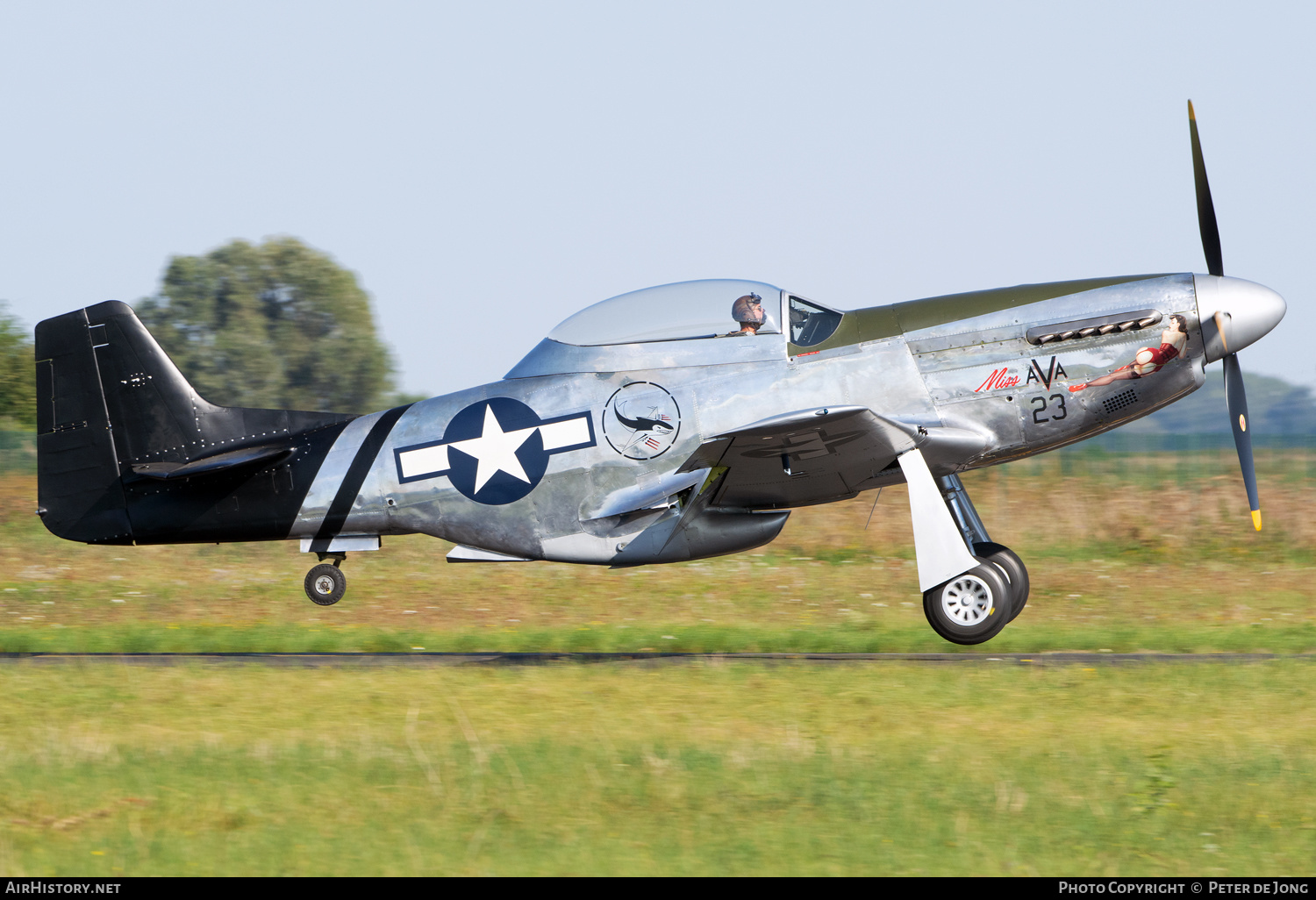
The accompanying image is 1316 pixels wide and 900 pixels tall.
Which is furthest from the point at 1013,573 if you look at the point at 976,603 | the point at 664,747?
the point at 664,747

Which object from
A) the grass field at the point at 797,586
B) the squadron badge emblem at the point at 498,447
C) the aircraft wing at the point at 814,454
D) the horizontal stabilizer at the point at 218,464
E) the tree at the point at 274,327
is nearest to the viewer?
the aircraft wing at the point at 814,454

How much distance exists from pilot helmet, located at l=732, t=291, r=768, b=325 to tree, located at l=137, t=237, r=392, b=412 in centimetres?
4089

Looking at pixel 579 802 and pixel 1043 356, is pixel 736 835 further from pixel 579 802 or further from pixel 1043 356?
pixel 1043 356

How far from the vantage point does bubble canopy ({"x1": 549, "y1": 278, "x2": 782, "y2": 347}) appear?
31.9ft

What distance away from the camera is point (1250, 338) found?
924cm

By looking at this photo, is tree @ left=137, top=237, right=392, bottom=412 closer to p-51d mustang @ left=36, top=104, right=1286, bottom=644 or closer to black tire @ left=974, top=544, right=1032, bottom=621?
p-51d mustang @ left=36, top=104, right=1286, bottom=644

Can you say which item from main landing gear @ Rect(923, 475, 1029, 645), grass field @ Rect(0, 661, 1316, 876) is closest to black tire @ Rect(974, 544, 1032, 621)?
main landing gear @ Rect(923, 475, 1029, 645)

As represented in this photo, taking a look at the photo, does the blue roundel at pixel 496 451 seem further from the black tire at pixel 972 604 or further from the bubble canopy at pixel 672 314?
the black tire at pixel 972 604

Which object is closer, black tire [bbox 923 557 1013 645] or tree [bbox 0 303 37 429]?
black tire [bbox 923 557 1013 645]

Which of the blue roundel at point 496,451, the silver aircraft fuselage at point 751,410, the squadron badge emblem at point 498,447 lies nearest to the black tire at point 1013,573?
the silver aircraft fuselage at point 751,410

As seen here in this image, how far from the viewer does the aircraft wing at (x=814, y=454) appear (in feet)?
28.2

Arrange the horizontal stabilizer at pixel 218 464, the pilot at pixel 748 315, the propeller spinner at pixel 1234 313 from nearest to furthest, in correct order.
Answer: the propeller spinner at pixel 1234 313 < the pilot at pixel 748 315 < the horizontal stabilizer at pixel 218 464

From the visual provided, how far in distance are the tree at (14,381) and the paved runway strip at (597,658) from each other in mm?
24889

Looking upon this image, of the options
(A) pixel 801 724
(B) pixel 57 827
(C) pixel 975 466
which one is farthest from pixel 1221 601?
(B) pixel 57 827
